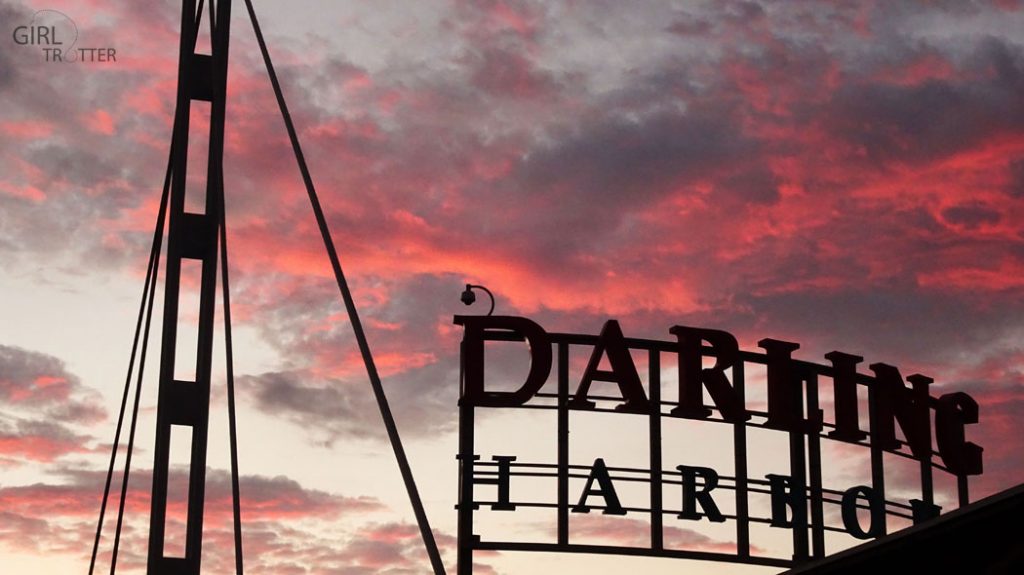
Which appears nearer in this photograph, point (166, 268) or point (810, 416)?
point (166, 268)

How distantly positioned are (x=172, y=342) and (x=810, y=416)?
17.1 meters

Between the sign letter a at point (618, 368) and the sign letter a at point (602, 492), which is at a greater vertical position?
the sign letter a at point (618, 368)

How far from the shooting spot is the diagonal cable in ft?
52.9

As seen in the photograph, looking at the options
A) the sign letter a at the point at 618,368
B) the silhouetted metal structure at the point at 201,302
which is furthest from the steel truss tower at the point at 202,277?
the sign letter a at the point at 618,368

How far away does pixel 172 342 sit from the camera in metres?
17.2

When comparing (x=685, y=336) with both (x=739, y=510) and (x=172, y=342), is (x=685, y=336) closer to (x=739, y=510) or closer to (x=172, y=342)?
(x=739, y=510)

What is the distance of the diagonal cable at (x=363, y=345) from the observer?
1611 centimetres

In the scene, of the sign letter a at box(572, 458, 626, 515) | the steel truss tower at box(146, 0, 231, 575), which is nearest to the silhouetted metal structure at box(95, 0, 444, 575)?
the steel truss tower at box(146, 0, 231, 575)

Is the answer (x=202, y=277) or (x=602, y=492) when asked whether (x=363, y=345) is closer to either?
(x=202, y=277)

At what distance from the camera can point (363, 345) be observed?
711 inches

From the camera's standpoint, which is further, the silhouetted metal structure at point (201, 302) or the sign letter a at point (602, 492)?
the sign letter a at point (602, 492)

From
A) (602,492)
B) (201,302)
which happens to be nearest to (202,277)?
(201,302)

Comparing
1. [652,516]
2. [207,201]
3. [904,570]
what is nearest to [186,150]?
[207,201]

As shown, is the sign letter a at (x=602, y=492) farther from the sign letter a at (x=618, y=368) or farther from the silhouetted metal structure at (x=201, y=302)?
the silhouetted metal structure at (x=201, y=302)
